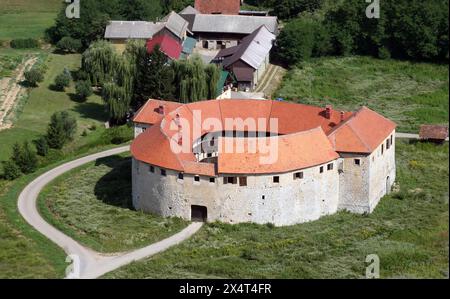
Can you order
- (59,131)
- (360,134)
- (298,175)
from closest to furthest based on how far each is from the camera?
(298,175), (360,134), (59,131)

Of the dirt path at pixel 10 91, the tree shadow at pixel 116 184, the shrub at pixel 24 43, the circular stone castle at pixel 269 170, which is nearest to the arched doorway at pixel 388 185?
the circular stone castle at pixel 269 170

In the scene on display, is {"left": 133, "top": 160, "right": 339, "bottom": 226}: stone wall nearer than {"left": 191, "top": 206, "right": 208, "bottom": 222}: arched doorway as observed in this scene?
Yes

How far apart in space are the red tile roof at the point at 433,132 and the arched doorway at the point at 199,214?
30.8 m

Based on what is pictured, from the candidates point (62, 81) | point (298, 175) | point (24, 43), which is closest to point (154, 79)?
point (62, 81)

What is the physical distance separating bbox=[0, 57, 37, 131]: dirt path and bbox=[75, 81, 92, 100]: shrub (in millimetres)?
7497

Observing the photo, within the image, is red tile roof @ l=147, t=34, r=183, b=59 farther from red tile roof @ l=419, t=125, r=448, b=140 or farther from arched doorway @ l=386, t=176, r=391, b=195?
arched doorway @ l=386, t=176, r=391, b=195

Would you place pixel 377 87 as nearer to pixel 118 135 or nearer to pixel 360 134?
pixel 118 135

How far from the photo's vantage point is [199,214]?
2761 inches

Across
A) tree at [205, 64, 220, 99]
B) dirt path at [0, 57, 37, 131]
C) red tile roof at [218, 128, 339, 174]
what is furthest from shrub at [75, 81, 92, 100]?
red tile roof at [218, 128, 339, 174]

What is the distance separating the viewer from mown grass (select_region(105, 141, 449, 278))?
60.8m

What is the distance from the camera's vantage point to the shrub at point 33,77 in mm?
110500

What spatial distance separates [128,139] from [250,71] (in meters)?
23.9

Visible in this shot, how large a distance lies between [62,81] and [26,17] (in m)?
36.3
